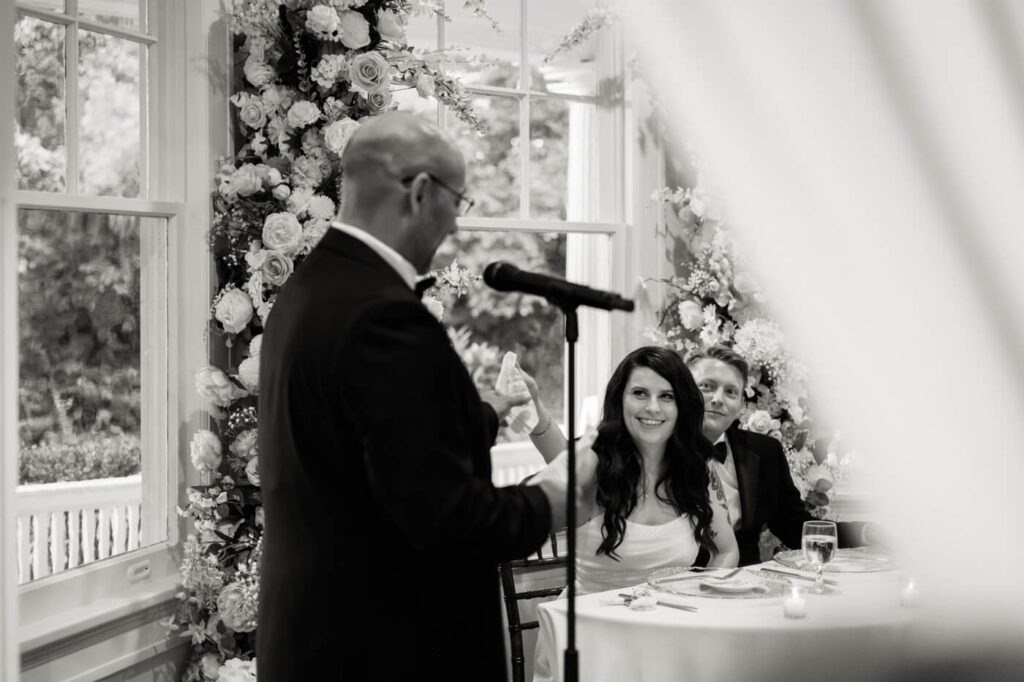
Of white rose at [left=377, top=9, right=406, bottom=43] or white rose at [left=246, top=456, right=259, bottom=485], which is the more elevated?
white rose at [left=377, top=9, right=406, bottom=43]

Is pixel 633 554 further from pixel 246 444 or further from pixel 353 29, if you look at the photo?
pixel 353 29

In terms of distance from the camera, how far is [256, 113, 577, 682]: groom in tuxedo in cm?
129

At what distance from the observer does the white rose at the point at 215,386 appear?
321 cm

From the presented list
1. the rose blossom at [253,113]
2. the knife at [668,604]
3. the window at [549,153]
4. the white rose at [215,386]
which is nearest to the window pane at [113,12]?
the rose blossom at [253,113]

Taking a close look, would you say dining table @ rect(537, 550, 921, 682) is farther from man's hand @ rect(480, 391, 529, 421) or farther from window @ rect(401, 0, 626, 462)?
window @ rect(401, 0, 626, 462)

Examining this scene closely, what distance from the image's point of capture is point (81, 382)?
3051mm

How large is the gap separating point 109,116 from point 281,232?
626 millimetres

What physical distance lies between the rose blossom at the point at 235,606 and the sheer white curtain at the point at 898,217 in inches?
114

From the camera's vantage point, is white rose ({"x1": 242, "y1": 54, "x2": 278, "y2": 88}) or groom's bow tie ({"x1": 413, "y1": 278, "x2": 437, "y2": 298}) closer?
groom's bow tie ({"x1": 413, "y1": 278, "x2": 437, "y2": 298})

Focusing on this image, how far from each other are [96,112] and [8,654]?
1828mm

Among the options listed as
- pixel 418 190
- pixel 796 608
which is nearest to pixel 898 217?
pixel 796 608

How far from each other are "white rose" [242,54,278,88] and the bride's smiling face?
1520 mm

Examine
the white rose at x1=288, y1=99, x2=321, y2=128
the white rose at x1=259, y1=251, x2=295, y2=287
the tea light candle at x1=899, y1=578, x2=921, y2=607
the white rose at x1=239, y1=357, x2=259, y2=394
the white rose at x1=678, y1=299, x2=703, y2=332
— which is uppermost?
the white rose at x1=288, y1=99, x2=321, y2=128

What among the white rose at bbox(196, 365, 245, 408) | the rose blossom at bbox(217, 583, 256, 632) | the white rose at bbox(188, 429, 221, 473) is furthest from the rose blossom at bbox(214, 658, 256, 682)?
the white rose at bbox(196, 365, 245, 408)
